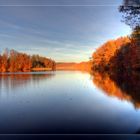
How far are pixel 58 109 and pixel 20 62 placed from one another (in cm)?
109

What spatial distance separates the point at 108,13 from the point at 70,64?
1.02 metres

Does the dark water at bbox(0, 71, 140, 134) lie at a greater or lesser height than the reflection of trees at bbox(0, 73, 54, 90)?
lesser

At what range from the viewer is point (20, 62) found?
3.79 meters

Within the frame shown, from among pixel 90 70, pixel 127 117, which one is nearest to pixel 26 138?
pixel 127 117

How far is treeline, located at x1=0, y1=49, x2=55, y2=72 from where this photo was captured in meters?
3.62

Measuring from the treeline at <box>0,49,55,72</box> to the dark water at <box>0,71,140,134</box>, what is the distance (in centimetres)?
13

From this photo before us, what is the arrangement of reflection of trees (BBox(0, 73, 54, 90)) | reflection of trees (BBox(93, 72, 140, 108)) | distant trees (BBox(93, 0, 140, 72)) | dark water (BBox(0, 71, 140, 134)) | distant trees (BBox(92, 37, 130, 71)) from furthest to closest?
1. reflection of trees (BBox(93, 72, 140, 108))
2. distant trees (BBox(92, 37, 130, 71))
3. distant trees (BBox(93, 0, 140, 72))
4. reflection of trees (BBox(0, 73, 54, 90))
5. dark water (BBox(0, 71, 140, 134))

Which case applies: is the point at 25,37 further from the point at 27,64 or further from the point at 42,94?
the point at 42,94

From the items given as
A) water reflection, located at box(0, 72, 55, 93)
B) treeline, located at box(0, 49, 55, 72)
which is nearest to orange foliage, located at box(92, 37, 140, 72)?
treeline, located at box(0, 49, 55, 72)

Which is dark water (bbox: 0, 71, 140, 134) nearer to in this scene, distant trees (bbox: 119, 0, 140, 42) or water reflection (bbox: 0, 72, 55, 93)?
water reflection (bbox: 0, 72, 55, 93)

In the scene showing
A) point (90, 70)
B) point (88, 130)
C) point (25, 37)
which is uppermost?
point (25, 37)

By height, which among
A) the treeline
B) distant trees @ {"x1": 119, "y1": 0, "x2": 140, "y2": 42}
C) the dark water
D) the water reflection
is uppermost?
distant trees @ {"x1": 119, "y1": 0, "x2": 140, "y2": 42}

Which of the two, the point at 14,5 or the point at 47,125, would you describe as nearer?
the point at 14,5

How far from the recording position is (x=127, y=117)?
3.72 metres
